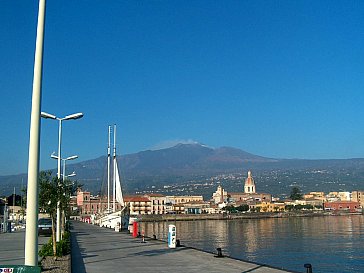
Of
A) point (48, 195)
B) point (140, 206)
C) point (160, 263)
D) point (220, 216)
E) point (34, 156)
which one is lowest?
point (220, 216)

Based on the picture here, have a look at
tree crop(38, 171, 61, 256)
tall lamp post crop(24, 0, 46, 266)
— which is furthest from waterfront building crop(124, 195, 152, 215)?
tall lamp post crop(24, 0, 46, 266)

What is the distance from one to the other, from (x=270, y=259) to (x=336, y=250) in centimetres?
872

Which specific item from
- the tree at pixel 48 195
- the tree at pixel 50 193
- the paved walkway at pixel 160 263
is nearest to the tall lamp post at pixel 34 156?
the paved walkway at pixel 160 263

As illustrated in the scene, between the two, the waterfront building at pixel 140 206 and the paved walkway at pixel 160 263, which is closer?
the paved walkway at pixel 160 263

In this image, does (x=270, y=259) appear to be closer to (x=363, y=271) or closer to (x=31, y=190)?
(x=363, y=271)

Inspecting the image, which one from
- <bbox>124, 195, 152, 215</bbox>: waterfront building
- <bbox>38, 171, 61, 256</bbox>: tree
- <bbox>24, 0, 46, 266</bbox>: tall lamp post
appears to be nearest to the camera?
<bbox>24, 0, 46, 266</bbox>: tall lamp post

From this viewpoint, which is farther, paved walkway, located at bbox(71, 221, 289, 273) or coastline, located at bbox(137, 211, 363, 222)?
coastline, located at bbox(137, 211, 363, 222)

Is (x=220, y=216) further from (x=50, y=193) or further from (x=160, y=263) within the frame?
(x=160, y=263)

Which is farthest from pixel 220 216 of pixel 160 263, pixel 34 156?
pixel 34 156

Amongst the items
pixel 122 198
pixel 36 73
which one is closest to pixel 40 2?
pixel 36 73

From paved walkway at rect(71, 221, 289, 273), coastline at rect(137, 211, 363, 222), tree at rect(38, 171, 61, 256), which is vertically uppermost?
tree at rect(38, 171, 61, 256)

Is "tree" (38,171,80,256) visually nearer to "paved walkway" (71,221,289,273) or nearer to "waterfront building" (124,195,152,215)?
"paved walkway" (71,221,289,273)

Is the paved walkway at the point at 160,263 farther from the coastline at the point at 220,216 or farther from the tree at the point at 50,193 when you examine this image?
the coastline at the point at 220,216

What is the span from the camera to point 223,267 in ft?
55.3
